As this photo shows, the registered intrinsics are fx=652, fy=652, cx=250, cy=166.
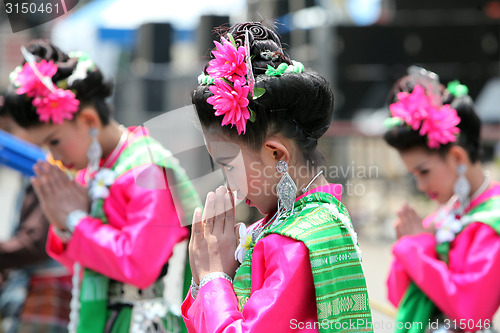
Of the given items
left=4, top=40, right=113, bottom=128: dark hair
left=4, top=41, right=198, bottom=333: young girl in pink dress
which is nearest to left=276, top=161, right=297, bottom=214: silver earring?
left=4, top=41, right=198, bottom=333: young girl in pink dress

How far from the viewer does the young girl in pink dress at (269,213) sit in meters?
1.51

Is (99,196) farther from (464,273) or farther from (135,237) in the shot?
(464,273)

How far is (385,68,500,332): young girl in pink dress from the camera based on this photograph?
8.28ft

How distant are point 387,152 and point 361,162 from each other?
0.57m

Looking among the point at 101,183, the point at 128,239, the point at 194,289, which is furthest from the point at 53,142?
the point at 194,289

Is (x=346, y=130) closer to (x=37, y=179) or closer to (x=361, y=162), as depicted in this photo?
(x=361, y=162)

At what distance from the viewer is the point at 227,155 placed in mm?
1653

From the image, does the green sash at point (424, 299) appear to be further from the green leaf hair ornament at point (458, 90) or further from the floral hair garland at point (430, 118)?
the green leaf hair ornament at point (458, 90)

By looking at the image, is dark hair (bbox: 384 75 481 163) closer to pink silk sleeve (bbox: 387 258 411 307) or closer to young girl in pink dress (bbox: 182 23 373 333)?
pink silk sleeve (bbox: 387 258 411 307)

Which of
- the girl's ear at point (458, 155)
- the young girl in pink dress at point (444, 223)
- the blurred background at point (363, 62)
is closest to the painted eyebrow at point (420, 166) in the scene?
the young girl in pink dress at point (444, 223)

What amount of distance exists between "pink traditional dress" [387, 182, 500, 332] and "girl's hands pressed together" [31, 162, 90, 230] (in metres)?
1.32

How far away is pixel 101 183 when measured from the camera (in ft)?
8.78

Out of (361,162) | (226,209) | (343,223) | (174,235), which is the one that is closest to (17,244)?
(174,235)

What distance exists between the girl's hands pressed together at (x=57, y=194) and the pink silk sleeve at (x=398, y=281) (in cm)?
132
